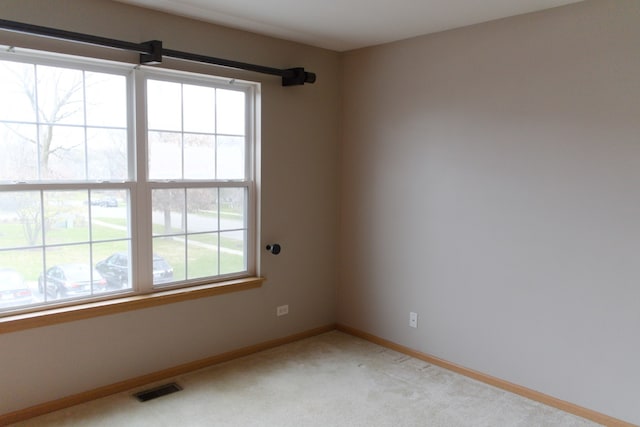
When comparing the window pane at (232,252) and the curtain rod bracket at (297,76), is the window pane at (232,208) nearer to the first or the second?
the window pane at (232,252)

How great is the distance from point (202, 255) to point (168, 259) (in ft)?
0.84

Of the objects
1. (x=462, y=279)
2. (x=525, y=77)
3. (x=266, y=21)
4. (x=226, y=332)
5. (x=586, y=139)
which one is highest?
(x=266, y=21)

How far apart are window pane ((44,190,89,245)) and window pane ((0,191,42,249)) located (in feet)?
0.15

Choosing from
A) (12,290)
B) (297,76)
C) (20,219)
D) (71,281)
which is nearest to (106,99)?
(20,219)

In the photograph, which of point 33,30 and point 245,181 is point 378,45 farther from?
point 33,30

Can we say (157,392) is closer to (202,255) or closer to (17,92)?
(202,255)

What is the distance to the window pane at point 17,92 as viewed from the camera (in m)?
2.60

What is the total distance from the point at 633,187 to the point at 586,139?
37 cm

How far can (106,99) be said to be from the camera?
2.94 m

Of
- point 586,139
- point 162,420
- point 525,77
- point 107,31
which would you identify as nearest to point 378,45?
point 525,77

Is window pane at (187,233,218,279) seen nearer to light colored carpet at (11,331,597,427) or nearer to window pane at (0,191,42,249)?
light colored carpet at (11,331,597,427)

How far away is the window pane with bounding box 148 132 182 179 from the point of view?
10.4 feet

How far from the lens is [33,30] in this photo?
245cm

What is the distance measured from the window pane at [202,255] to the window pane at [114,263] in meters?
0.43
